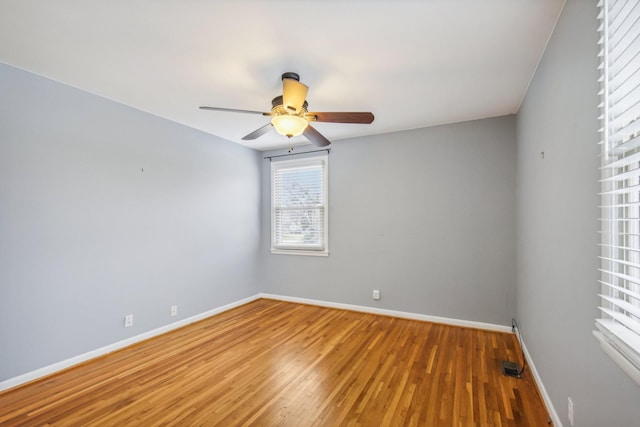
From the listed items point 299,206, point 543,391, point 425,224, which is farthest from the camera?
point 299,206

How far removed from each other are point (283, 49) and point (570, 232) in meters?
2.18

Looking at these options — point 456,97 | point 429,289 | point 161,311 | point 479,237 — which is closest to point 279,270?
point 161,311

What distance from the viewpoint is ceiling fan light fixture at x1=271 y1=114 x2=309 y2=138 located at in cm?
230

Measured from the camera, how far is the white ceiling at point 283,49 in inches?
65.4

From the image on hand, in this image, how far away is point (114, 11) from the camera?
1.68 meters

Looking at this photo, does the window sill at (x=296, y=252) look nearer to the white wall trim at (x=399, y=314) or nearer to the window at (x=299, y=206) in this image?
the window at (x=299, y=206)

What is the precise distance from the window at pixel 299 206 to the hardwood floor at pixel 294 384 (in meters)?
1.55

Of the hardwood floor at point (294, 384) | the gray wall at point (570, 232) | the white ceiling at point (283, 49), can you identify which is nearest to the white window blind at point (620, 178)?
the gray wall at point (570, 232)

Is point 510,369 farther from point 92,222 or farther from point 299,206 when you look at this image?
→ point 92,222

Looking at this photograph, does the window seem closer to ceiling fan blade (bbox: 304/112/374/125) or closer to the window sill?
the window sill

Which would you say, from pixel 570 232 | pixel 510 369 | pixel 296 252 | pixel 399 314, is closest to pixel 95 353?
pixel 296 252

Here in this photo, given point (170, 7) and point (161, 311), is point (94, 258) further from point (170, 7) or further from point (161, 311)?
point (170, 7)

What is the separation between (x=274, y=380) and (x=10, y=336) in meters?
2.15

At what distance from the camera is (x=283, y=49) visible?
203cm
